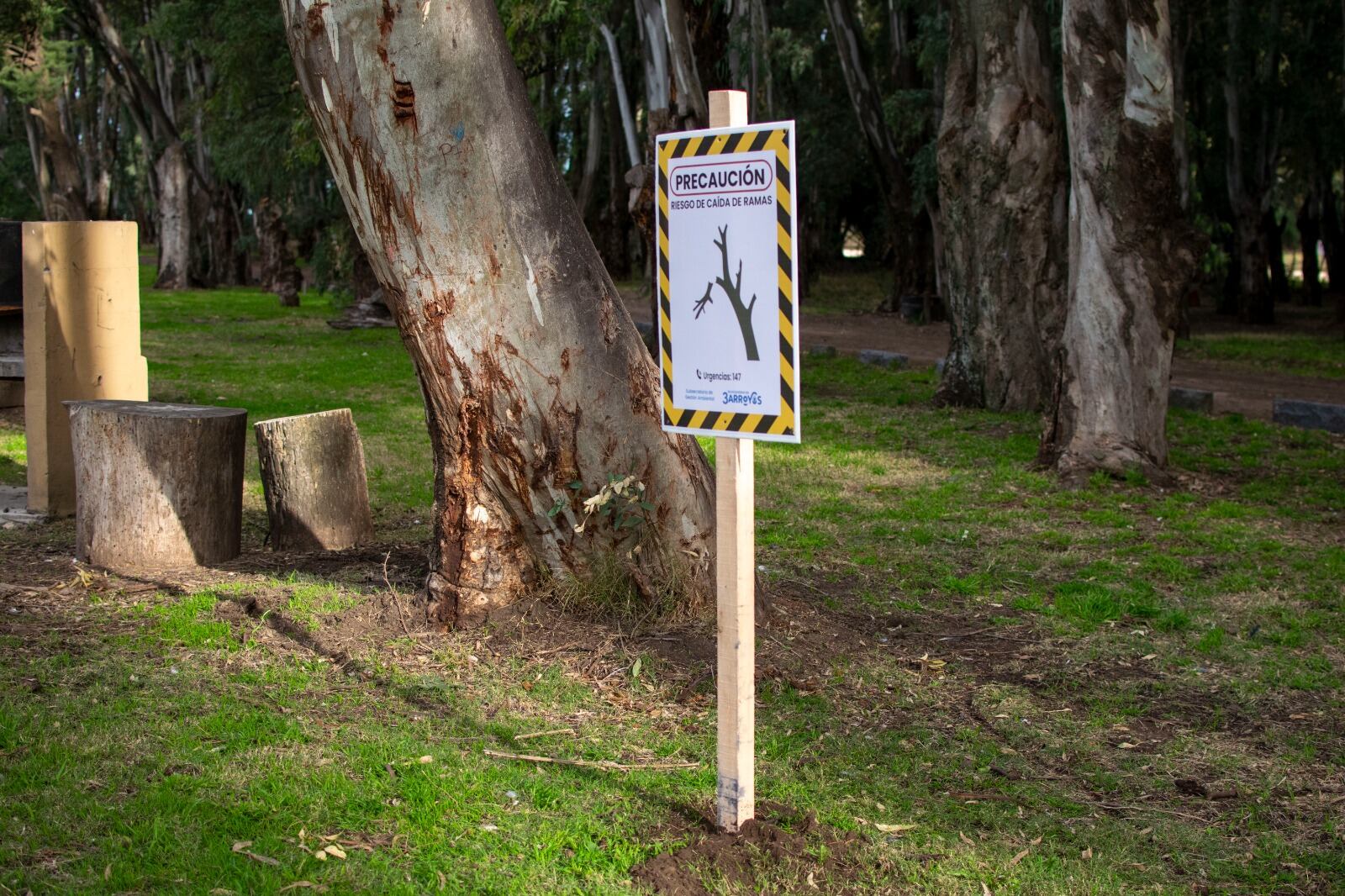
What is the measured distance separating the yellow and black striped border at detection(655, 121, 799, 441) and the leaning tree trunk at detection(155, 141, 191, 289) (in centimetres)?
3148

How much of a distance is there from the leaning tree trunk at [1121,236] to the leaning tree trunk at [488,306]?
462 centimetres

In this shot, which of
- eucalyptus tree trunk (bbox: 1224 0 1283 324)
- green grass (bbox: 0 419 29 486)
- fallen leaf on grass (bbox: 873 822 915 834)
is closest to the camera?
fallen leaf on grass (bbox: 873 822 915 834)

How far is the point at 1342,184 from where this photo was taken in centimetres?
3528

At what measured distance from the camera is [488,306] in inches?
226

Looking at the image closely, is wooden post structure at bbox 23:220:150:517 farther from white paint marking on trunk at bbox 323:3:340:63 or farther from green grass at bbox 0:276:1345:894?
white paint marking on trunk at bbox 323:3:340:63

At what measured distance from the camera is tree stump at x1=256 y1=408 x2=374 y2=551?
24.4 ft

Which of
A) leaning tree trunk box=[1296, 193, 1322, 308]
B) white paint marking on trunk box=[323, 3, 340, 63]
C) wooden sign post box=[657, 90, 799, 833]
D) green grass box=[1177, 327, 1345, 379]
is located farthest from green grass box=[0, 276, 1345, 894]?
leaning tree trunk box=[1296, 193, 1322, 308]

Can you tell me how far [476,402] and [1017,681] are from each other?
2.59m

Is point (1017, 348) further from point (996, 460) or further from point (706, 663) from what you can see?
point (706, 663)

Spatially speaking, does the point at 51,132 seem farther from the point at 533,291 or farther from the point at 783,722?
the point at 783,722

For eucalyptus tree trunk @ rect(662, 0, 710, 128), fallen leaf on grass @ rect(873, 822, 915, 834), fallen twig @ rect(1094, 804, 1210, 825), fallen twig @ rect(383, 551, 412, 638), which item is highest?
eucalyptus tree trunk @ rect(662, 0, 710, 128)

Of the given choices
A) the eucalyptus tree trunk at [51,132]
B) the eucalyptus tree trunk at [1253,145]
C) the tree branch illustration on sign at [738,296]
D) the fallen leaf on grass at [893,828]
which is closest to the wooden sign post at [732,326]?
the tree branch illustration on sign at [738,296]

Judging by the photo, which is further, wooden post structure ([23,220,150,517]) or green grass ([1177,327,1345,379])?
green grass ([1177,327,1345,379])

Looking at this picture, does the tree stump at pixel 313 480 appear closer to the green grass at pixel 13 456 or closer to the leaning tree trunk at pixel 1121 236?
the green grass at pixel 13 456
